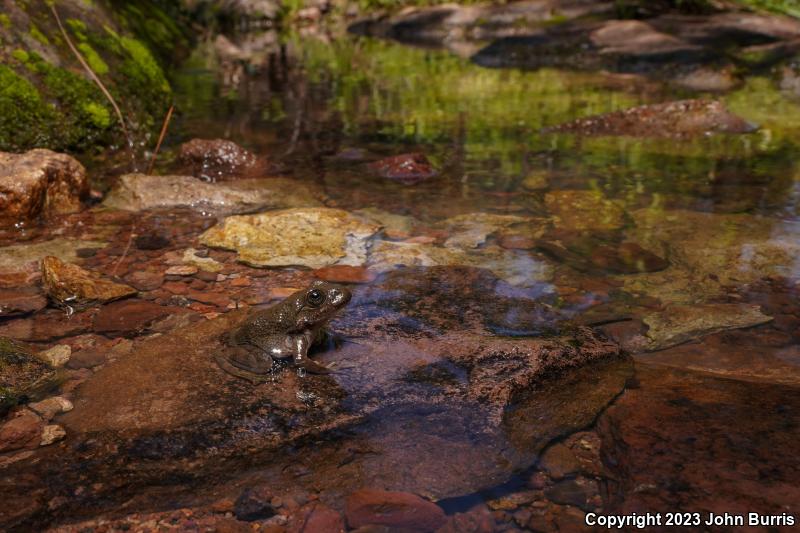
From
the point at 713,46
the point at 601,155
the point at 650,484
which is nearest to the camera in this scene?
the point at 650,484

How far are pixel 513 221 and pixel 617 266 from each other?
4.36 ft

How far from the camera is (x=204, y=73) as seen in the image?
18156mm

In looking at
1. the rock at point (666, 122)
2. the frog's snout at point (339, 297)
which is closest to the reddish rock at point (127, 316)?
the frog's snout at point (339, 297)

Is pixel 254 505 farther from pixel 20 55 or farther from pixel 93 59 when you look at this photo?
pixel 93 59

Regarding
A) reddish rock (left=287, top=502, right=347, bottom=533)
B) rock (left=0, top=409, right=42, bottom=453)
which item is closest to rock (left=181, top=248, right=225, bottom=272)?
rock (left=0, top=409, right=42, bottom=453)

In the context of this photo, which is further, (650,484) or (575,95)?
(575,95)

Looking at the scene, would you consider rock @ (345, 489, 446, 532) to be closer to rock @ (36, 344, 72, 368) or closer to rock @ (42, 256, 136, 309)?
rock @ (36, 344, 72, 368)

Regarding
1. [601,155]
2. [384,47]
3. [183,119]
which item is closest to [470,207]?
[601,155]

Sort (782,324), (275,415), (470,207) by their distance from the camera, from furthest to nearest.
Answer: (470,207), (782,324), (275,415)

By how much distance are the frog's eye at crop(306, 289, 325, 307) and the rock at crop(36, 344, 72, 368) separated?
160 cm

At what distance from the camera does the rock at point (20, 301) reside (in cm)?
490

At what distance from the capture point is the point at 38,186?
6.61m

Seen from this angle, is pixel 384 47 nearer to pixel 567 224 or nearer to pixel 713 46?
pixel 713 46

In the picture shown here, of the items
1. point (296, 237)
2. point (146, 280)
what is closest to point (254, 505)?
point (146, 280)
